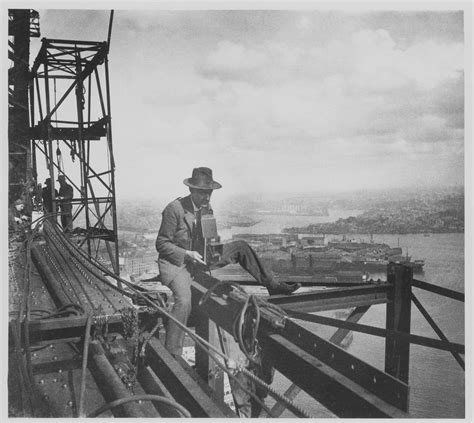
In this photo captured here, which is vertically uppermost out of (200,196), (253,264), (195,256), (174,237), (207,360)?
(200,196)

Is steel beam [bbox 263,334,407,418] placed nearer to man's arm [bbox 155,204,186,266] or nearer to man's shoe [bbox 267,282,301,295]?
man's shoe [bbox 267,282,301,295]

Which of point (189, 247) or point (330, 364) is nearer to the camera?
point (330, 364)

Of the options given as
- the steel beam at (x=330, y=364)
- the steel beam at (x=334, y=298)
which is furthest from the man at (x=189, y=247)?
the steel beam at (x=330, y=364)

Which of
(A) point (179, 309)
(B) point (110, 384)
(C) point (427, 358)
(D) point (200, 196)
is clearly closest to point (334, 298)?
(A) point (179, 309)

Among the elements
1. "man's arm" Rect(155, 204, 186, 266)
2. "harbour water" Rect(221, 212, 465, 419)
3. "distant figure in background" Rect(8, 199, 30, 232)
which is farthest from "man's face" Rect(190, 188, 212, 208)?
"harbour water" Rect(221, 212, 465, 419)

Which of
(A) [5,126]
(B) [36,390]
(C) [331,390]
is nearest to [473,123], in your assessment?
(C) [331,390]

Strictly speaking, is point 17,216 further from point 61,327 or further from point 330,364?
point 330,364

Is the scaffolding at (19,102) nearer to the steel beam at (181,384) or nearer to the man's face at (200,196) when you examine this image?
the man's face at (200,196)
